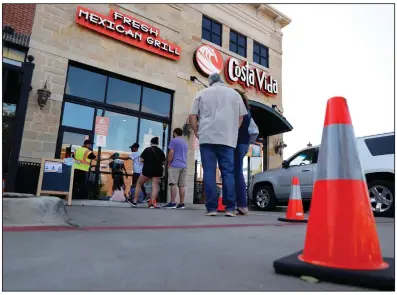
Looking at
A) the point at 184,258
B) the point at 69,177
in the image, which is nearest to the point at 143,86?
the point at 69,177

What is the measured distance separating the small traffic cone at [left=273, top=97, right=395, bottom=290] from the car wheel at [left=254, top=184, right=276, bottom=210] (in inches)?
279

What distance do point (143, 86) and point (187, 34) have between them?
2.94m

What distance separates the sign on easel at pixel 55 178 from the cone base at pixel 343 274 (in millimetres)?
5333

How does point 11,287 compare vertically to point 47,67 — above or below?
below

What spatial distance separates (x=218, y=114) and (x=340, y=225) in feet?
9.93

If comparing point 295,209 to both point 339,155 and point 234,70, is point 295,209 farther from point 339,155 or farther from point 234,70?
point 234,70

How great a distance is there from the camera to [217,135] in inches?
164

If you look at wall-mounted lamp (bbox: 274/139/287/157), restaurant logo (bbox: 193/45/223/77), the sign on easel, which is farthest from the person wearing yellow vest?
wall-mounted lamp (bbox: 274/139/287/157)

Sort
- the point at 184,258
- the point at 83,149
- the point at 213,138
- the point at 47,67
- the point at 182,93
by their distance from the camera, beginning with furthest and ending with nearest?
the point at 182,93
the point at 47,67
the point at 83,149
the point at 213,138
the point at 184,258

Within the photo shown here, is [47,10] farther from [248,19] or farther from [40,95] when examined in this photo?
[248,19]

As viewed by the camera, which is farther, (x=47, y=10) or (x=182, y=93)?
(x=182, y=93)

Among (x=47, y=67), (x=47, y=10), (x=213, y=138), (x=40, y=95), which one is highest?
(x=47, y=10)

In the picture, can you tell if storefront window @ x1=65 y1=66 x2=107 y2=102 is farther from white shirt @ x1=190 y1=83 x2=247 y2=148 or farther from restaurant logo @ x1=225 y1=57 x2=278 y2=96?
white shirt @ x1=190 y1=83 x2=247 y2=148

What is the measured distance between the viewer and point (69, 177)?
6.05 meters
